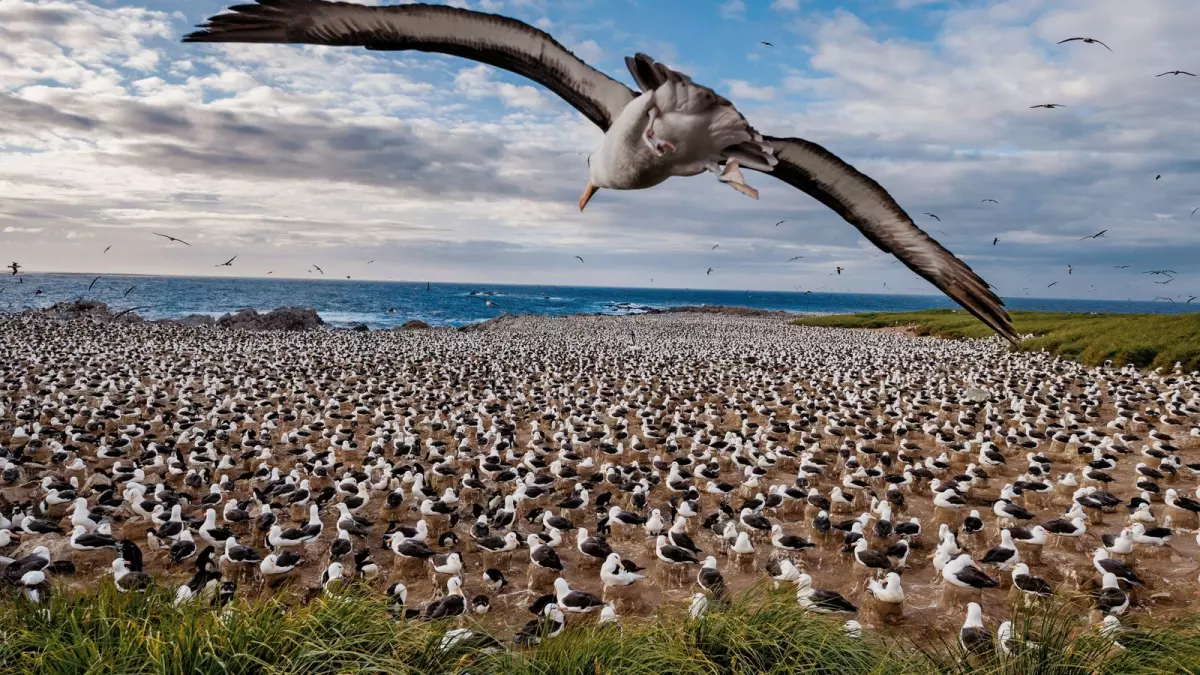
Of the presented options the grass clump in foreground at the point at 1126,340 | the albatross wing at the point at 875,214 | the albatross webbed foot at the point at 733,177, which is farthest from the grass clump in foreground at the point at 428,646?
the grass clump in foreground at the point at 1126,340

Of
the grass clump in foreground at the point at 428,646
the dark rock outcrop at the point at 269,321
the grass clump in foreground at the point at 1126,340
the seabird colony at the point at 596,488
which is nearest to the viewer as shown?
the grass clump in foreground at the point at 428,646

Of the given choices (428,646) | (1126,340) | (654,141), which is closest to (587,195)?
(654,141)

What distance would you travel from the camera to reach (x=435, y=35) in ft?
10.4

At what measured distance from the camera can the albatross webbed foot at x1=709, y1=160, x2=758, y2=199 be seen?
2152mm

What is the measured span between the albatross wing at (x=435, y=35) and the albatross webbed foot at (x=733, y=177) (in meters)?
0.80

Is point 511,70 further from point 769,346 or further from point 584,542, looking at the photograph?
point 769,346

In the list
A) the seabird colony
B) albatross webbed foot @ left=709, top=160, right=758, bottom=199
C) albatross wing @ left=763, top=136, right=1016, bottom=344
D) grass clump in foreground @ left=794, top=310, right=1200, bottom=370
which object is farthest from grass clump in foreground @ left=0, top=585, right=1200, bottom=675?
grass clump in foreground @ left=794, top=310, right=1200, bottom=370

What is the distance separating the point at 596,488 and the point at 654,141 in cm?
1112

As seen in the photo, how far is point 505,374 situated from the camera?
2691 cm

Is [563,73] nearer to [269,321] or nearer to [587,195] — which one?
[587,195]

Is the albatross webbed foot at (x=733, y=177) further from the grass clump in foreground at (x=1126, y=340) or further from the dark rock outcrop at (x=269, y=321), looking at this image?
the dark rock outcrop at (x=269, y=321)

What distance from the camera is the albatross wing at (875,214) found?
2994mm

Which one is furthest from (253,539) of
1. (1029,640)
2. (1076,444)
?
(1076,444)

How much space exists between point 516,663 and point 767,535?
247 inches
